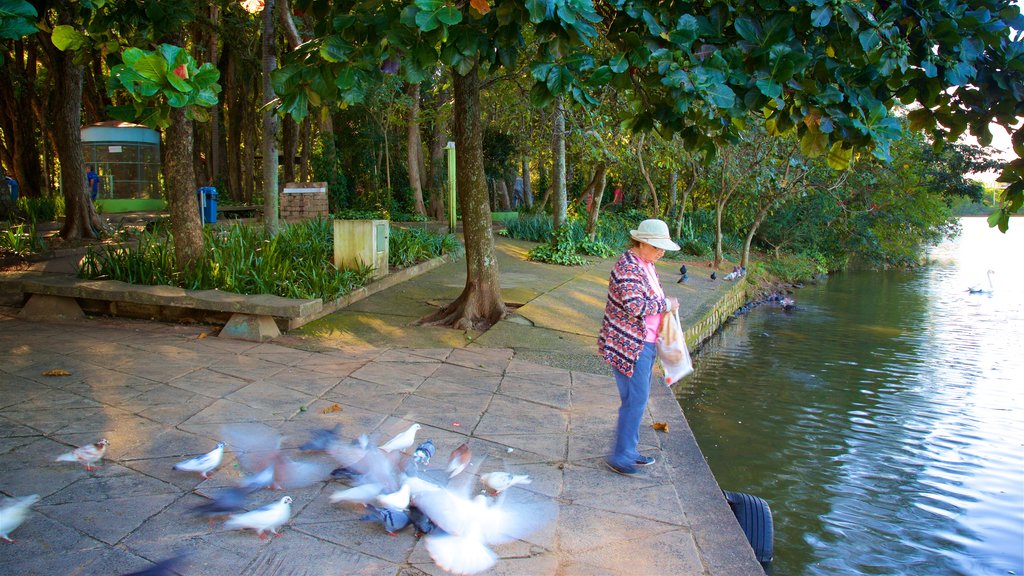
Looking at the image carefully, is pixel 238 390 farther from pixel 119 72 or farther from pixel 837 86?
pixel 837 86

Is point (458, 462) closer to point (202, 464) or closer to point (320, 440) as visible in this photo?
point (320, 440)

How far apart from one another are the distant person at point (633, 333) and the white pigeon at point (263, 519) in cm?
199

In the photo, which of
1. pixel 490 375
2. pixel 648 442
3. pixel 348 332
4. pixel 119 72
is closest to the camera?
pixel 119 72

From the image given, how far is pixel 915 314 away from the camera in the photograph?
54.2ft

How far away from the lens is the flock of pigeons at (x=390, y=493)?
11.4 ft

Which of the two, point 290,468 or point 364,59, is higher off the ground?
point 364,59

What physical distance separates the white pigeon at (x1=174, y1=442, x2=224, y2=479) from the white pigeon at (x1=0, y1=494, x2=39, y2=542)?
705 millimetres

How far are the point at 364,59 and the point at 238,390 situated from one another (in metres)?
2.90

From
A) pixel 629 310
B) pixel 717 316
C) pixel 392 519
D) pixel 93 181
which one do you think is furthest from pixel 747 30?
pixel 93 181

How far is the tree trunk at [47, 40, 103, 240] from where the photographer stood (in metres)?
12.1

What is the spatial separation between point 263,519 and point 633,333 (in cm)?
229

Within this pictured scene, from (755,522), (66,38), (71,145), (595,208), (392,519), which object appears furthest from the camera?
(595,208)

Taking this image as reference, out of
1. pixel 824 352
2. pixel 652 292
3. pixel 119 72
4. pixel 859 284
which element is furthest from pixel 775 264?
pixel 119 72

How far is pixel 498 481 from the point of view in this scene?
402cm
